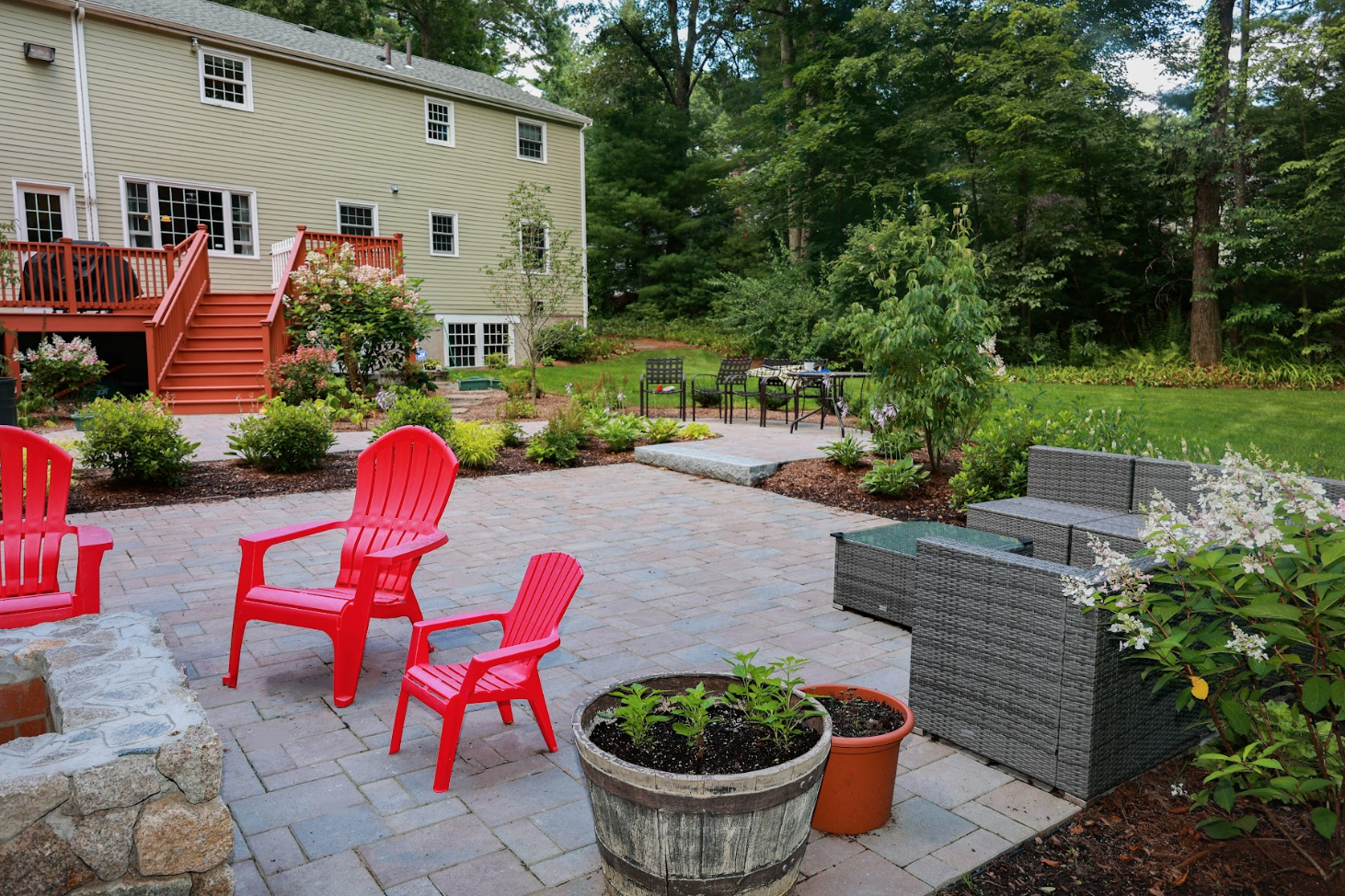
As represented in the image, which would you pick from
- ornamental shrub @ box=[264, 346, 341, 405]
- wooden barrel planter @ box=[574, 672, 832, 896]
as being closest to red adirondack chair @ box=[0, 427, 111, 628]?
wooden barrel planter @ box=[574, 672, 832, 896]

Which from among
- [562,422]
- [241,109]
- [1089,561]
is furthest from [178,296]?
[1089,561]

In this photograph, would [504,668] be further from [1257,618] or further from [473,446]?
[473,446]

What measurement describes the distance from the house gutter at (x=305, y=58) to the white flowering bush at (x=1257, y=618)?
57.7ft

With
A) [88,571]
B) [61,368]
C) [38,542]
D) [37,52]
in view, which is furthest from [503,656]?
[37,52]

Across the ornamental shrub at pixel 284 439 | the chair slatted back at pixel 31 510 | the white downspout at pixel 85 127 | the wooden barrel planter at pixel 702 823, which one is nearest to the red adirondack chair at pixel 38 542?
the chair slatted back at pixel 31 510

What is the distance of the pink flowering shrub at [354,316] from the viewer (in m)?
12.4

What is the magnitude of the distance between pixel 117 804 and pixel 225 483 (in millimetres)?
6690

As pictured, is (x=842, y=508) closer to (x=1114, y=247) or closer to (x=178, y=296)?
(x=178, y=296)

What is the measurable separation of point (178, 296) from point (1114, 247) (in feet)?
59.0

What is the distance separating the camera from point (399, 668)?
379 centimetres

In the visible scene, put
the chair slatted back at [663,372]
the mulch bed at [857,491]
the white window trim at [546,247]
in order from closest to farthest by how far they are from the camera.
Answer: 1. the mulch bed at [857,491]
2. the chair slatted back at [663,372]
3. the white window trim at [546,247]

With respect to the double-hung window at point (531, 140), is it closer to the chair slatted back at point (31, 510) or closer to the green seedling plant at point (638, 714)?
the chair slatted back at point (31, 510)

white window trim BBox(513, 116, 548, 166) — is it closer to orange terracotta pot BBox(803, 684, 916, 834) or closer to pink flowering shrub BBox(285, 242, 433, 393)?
pink flowering shrub BBox(285, 242, 433, 393)

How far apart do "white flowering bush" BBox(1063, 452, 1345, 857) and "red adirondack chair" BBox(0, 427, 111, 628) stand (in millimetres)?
3724
